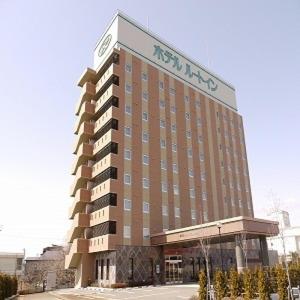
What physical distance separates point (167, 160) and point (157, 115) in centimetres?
759

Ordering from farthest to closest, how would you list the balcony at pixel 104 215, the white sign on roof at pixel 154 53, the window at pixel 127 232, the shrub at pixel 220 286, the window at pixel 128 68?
the white sign on roof at pixel 154 53, the window at pixel 128 68, the window at pixel 127 232, the balcony at pixel 104 215, the shrub at pixel 220 286

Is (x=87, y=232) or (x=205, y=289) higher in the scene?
(x=87, y=232)

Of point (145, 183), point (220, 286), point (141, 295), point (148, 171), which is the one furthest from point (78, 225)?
point (220, 286)

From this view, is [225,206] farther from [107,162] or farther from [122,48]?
[122,48]

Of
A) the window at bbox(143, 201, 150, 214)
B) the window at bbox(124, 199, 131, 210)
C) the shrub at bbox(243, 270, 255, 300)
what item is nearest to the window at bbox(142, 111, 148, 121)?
the window at bbox(143, 201, 150, 214)

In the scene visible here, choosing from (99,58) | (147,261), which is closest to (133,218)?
(147,261)

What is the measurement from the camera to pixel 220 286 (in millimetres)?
22219

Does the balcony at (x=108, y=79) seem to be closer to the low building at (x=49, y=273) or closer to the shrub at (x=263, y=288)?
the low building at (x=49, y=273)

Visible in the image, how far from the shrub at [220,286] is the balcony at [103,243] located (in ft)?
65.6

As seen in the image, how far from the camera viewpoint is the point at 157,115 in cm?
5203

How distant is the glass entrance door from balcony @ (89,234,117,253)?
8.83m

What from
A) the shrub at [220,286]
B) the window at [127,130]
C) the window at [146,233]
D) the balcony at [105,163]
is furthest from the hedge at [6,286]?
the window at [127,130]

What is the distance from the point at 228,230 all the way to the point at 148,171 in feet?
54.1

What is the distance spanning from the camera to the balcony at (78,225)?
4588cm
